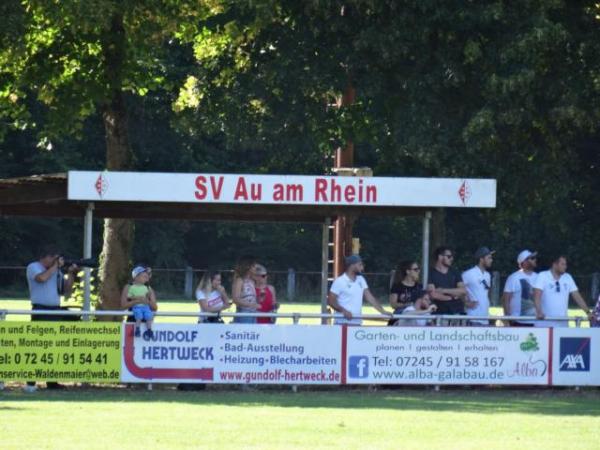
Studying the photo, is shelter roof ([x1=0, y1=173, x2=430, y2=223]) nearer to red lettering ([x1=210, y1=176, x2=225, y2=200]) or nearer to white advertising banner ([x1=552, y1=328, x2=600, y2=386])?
red lettering ([x1=210, y1=176, x2=225, y2=200])

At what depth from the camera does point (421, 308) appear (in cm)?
2002

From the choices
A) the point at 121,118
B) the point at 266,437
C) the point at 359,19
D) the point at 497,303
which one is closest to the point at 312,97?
the point at 359,19

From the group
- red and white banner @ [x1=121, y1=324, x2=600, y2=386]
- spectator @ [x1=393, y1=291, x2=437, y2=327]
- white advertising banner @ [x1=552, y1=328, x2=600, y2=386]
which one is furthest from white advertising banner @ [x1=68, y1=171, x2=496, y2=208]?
white advertising banner @ [x1=552, y1=328, x2=600, y2=386]

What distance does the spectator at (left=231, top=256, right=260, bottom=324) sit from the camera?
19953 mm

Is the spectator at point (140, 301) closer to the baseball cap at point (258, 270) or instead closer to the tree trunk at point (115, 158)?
the baseball cap at point (258, 270)

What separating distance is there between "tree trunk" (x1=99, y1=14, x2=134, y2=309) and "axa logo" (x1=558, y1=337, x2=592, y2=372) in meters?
9.08

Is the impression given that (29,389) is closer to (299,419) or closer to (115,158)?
(299,419)

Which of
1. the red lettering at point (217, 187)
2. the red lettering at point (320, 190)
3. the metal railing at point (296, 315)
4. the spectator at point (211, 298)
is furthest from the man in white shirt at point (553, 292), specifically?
the red lettering at point (217, 187)

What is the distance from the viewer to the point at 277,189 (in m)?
20.2

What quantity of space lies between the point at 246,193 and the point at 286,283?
122 ft

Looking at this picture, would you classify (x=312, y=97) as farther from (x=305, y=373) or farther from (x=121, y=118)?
(x=305, y=373)

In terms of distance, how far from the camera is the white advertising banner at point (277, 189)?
19.8 metres

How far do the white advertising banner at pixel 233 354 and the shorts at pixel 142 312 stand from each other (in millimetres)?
208

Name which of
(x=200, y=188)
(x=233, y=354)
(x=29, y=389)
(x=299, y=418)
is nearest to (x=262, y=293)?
(x=233, y=354)
